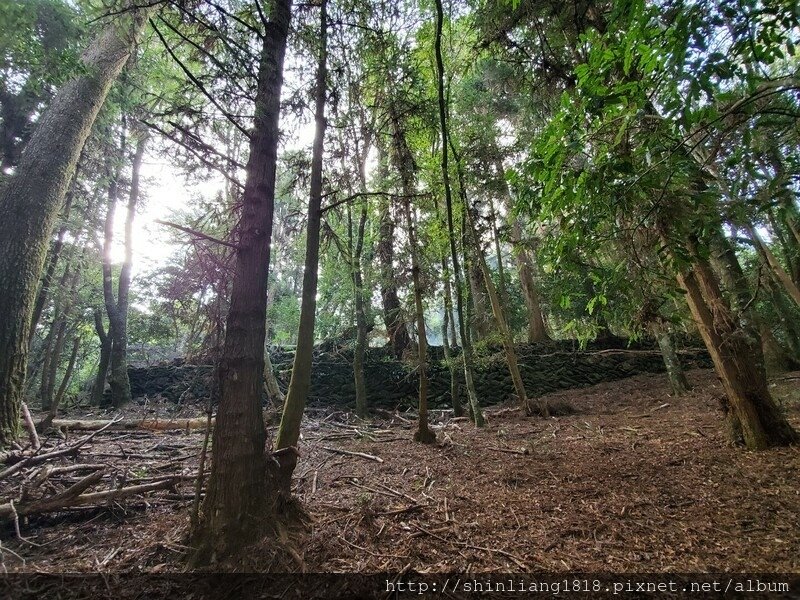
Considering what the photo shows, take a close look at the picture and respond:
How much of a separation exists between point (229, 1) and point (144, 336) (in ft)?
A: 35.1

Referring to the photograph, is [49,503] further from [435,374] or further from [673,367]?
[673,367]

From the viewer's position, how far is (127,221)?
11.0 metres

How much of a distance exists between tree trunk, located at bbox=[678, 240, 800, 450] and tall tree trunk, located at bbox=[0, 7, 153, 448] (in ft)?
22.6

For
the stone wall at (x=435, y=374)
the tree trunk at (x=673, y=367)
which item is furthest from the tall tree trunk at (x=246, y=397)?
the tree trunk at (x=673, y=367)

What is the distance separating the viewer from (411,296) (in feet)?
21.5

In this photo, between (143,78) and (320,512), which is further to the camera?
(143,78)

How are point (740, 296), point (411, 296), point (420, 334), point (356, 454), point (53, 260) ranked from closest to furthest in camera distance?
point (356, 454) → point (420, 334) → point (411, 296) → point (740, 296) → point (53, 260)

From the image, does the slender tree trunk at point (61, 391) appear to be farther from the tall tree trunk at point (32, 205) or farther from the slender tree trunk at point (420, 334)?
the slender tree trunk at point (420, 334)

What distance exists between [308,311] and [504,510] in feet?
8.93

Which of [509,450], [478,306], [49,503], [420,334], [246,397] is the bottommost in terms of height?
[509,450]

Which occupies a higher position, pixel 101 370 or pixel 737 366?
pixel 101 370

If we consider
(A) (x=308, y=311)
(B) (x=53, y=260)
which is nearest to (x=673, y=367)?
(A) (x=308, y=311)

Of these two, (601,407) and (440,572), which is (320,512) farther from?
(601,407)

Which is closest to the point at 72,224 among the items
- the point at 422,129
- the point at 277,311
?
the point at 277,311
